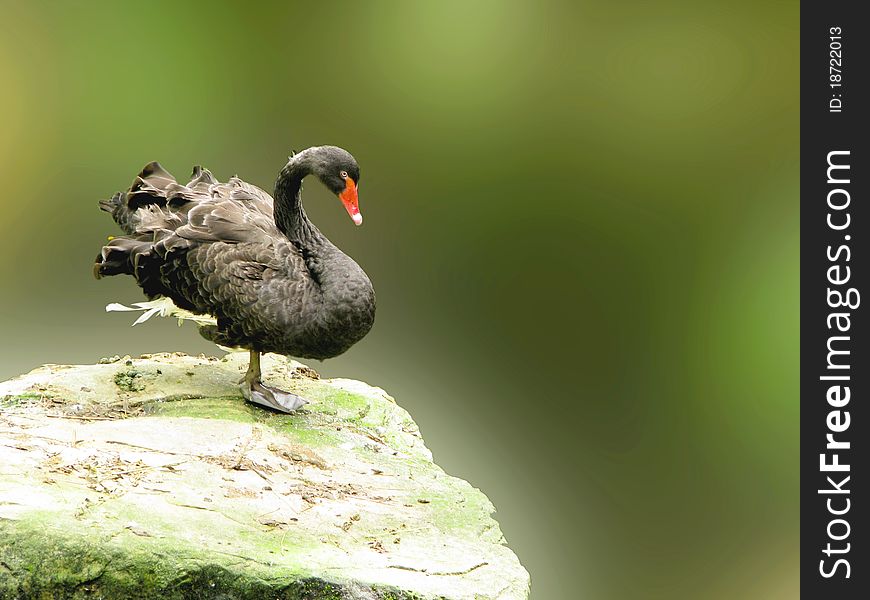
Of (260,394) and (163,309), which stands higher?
(163,309)

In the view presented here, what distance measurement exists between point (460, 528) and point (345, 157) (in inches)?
50.8

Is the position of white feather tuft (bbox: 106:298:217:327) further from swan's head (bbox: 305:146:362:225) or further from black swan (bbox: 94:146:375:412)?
swan's head (bbox: 305:146:362:225)

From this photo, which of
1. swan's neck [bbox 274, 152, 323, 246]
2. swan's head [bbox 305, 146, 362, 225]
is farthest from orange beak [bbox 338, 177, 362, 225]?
swan's neck [bbox 274, 152, 323, 246]

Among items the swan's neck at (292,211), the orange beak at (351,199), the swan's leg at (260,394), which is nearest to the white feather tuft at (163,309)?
the swan's leg at (260,394)

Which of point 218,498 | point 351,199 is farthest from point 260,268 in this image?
point 218,498

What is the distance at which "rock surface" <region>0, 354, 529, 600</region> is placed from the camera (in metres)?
2.49

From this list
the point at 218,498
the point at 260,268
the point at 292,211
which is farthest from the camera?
the point at 292,211

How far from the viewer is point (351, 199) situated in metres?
3.53

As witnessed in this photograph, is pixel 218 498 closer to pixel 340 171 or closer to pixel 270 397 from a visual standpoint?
pixel 270 397

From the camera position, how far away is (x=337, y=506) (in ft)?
9.93

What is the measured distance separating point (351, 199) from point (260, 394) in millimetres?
767

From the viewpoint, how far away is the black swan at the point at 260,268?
346 centimetres

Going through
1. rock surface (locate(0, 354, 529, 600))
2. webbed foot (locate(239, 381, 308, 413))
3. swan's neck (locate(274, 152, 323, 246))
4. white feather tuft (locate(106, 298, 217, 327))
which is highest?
swan's neck (locate(274, 152, 323, 246))

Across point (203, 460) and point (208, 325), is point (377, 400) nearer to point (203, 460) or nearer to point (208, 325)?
point (208, 325)
